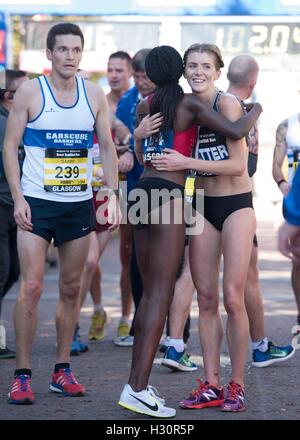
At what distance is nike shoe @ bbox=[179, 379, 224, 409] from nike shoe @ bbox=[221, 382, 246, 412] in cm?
11

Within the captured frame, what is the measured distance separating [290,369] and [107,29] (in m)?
8.70

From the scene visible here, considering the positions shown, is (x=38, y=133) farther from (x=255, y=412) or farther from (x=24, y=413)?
(x=255, y=412)

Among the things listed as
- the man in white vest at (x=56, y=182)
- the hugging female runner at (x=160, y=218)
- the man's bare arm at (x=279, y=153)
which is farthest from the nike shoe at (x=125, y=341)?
the hugging female runner at (x=160, y=218)

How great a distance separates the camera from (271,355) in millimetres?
8250

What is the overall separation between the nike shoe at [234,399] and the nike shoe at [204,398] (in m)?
0.11

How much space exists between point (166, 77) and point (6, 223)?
2.93 meters

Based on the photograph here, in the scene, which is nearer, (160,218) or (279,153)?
(160,218)

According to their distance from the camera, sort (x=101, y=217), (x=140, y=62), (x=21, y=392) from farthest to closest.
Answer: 1. (x=140, y=62)
2. (x=101, y=217)
3. (x=21, y=392)

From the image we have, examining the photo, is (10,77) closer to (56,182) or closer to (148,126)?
(56,182)

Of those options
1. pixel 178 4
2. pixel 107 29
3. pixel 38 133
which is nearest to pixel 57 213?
pixel 38 133

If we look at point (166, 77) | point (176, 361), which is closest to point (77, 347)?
point (176, 361)

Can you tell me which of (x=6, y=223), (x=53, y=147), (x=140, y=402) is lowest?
(x=140, y=402)

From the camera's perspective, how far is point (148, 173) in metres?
6.45

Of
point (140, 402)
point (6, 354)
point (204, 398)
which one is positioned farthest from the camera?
point (6, 354)
